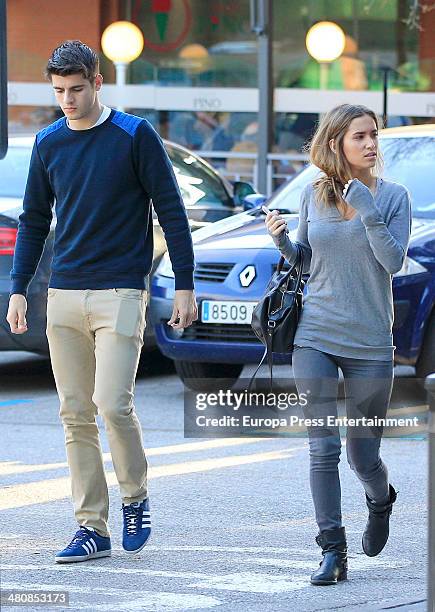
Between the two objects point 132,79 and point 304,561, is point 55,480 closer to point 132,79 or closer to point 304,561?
point 304,561

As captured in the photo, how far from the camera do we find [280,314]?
5.56 m

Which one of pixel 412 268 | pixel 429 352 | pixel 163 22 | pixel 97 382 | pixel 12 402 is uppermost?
pixel 163 22

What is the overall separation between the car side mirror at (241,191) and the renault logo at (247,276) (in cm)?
217

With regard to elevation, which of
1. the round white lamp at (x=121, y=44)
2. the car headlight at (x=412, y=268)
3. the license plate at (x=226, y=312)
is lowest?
the license plate at (x=226, y=312)

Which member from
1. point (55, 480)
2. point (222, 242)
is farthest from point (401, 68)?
point (55, 480)

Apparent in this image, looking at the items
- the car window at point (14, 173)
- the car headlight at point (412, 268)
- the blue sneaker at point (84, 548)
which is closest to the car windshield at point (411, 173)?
the car headlight at point (412, 268)

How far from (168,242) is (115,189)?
0.31 meters

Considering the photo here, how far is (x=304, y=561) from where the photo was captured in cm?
583

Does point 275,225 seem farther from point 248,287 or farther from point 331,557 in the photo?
point 248,287

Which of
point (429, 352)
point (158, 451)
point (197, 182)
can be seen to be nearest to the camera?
point (158, 451)

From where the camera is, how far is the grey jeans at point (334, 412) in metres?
5.45

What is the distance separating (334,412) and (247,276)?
12.7 ft

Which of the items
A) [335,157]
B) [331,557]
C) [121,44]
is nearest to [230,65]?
[121,44]

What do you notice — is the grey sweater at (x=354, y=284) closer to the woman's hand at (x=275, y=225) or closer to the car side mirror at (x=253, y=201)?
the woman's hand at (x=275, y=225)
